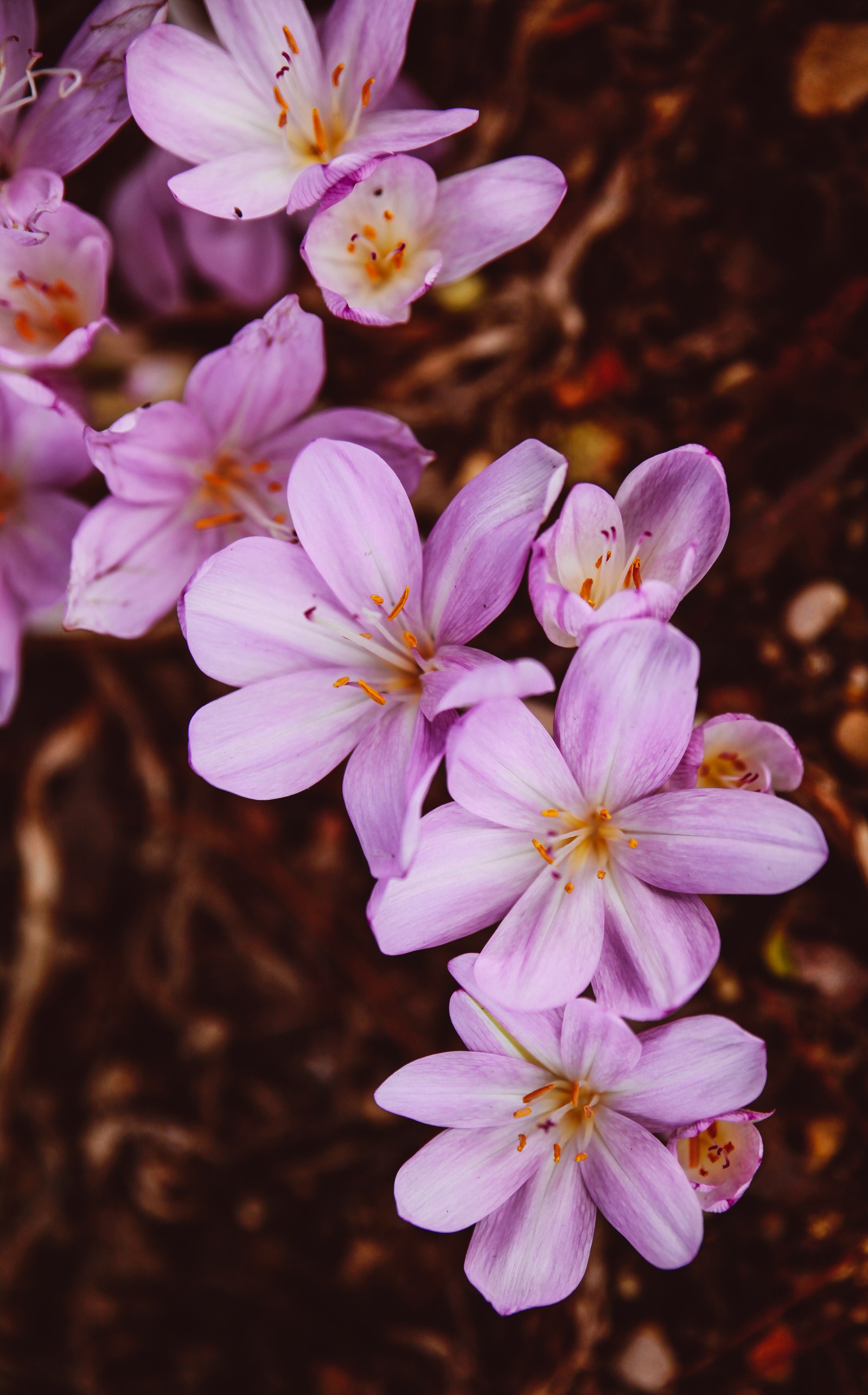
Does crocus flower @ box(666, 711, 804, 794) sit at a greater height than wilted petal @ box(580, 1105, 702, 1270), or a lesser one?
greater

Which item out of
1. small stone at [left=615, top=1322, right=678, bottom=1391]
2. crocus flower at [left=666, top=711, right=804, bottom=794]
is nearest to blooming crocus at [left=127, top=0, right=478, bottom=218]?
crocus flower at [left=666, top=711, right=804, bottom=794]

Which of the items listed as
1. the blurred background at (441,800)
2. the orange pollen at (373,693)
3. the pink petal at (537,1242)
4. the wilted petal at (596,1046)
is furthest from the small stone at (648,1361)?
the orange pollen at (373,693)

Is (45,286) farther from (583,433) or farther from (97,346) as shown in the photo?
(583,433)

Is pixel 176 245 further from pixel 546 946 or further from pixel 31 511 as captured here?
pixel 546 946

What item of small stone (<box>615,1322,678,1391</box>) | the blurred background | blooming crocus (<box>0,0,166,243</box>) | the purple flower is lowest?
small stone (<box>615,1322,678,1391</box>)

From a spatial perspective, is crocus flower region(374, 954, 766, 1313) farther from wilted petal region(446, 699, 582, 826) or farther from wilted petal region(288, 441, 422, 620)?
wilted petal region(288, 441, 422, 620)

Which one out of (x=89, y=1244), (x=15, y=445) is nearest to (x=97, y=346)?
(x=15, y=445)

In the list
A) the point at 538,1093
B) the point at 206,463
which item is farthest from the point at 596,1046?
the point at 206,463
